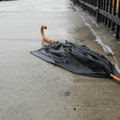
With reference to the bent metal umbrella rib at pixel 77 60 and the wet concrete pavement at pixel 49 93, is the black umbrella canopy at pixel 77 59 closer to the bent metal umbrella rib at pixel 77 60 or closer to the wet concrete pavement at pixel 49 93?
the bent metal umbrella rib at pixel 77 60

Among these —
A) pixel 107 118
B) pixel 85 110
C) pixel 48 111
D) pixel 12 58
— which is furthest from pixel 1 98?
pixel 12 58

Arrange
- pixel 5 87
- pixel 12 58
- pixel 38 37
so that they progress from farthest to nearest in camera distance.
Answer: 1. pixel 38 37
2. pixel 12 58
3. pixel 5 87

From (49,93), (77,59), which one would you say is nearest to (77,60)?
(77,59)

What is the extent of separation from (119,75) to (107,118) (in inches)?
43.5

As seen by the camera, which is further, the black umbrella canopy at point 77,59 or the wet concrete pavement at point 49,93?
the black umbrella canopy at point 77,59

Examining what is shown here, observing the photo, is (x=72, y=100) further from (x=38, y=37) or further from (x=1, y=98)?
(x=38, y=37)

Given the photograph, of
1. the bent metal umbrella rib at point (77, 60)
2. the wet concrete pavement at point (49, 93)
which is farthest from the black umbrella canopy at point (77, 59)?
the wet concrete pavement at point (49, 93)

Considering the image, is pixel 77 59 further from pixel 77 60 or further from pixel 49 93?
pixel 49 93

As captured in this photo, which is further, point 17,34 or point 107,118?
point 17,34

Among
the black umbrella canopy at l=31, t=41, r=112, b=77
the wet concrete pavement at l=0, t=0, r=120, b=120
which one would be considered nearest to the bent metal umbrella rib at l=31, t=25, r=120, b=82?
the black umbrella canopy at l=31, t=41, r=112, b=77

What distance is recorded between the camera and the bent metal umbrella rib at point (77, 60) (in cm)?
329

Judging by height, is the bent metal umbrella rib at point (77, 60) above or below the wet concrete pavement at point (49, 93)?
above

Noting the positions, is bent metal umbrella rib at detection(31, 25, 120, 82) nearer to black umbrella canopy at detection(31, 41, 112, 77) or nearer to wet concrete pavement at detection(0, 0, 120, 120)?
black umbrella canopy at detection(31, 41, 112, 77)

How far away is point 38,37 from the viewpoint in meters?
5.71
